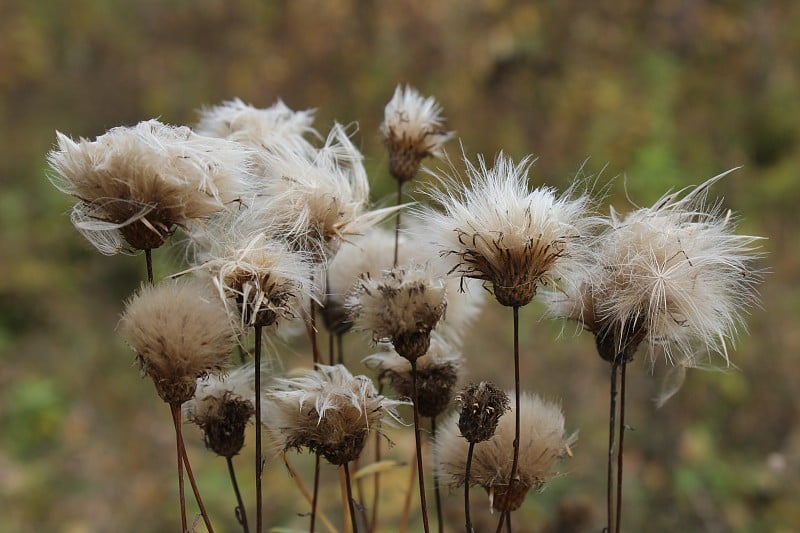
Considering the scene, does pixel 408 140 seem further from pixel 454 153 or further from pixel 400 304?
pixel 454 153

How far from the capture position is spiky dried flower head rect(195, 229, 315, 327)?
2.34ft

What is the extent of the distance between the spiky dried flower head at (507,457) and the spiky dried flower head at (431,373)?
0.03 m

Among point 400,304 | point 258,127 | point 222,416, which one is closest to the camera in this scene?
point 400,304

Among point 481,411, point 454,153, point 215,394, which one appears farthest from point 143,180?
point 454,153

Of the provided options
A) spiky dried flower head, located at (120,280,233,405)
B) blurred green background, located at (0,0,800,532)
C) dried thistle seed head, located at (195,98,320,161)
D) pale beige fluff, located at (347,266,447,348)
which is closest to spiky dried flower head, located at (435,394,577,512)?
pale beige fluff, located at (347,266,447,348)

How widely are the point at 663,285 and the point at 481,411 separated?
0.20m

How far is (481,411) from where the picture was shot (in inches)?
27.8

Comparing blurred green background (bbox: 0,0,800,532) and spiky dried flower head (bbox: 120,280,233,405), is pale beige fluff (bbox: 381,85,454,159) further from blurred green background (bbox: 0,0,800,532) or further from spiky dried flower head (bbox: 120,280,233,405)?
blurred green background (bbox: 0,0,800,532)

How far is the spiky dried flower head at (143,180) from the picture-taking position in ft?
2.31

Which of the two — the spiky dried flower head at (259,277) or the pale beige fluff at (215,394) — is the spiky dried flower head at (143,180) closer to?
the spiky dried flower head at (259,277)

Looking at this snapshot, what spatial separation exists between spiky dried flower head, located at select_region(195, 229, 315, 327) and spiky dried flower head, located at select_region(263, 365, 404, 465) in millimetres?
71

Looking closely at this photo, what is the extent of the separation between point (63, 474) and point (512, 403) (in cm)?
268

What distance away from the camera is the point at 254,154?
854mm

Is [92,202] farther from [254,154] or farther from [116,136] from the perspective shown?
[254,154]
